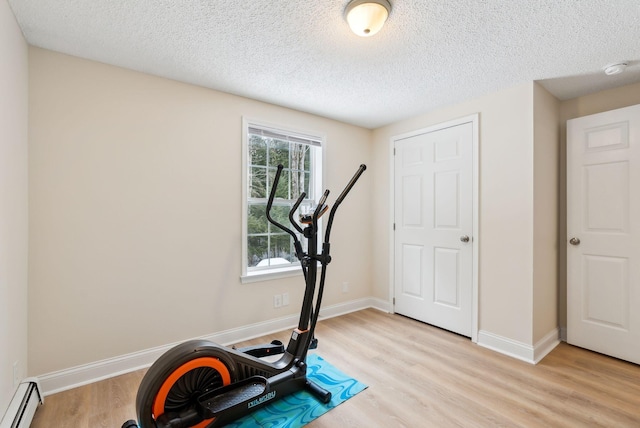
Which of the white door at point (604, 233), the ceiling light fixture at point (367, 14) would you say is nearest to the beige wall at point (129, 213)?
the ceiling light fixture at point (367, 14)

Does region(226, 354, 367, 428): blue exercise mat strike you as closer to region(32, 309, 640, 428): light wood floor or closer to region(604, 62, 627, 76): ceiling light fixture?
region(32, 309, 640, 428): light wood floor

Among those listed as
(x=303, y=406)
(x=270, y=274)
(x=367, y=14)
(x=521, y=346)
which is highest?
(x=367, y=14)

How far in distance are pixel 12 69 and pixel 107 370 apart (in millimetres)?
2033

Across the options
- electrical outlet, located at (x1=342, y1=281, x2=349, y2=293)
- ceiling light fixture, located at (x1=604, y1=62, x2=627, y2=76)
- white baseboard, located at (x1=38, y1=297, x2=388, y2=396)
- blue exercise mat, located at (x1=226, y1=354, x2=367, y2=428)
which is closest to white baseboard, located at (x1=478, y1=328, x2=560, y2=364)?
blue exercise mat, located at (x1=226, y1=354, x2=367, y2=428)

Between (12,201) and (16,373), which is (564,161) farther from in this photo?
(16,373)

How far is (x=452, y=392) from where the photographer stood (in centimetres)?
201

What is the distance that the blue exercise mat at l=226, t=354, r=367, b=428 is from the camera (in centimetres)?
174

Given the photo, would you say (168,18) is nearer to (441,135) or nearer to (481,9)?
(481,9)

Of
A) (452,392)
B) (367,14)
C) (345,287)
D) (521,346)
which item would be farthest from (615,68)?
(345,287)

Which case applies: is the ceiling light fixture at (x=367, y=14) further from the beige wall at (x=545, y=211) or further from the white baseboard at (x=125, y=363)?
the white baseboard at (x=125, y=363)

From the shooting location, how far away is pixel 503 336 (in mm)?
2596

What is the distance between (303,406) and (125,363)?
4.65 ft

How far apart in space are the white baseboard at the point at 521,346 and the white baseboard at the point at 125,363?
185 cm

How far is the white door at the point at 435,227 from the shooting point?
292cm
